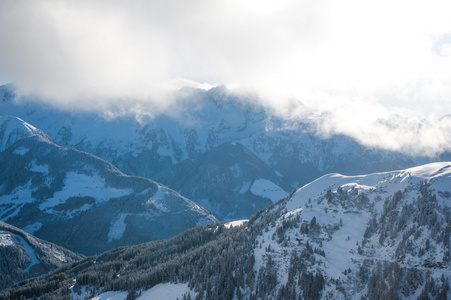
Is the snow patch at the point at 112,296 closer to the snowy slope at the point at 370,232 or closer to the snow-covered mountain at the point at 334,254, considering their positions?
the snow-covered mountain at the point at 334,254

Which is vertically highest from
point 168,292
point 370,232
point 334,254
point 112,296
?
point 370,232

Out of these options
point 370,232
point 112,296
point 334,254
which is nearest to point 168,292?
point 112,296

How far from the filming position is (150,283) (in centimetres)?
14738

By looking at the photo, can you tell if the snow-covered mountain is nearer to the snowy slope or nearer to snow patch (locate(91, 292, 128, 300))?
the snowy slope

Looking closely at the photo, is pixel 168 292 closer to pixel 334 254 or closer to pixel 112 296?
pixel 112 296

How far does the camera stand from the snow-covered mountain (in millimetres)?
110000

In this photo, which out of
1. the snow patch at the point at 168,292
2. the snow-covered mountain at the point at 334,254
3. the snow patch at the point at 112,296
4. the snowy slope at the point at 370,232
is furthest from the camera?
the snow patch at the point at 112,296

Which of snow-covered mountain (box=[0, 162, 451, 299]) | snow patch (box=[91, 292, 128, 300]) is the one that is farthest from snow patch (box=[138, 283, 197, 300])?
snow patch (box=[91, 292, 128, 300])

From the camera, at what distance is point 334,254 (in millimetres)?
124812

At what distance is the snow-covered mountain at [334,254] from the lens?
361 ft

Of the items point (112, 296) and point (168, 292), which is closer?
point (168, 292)

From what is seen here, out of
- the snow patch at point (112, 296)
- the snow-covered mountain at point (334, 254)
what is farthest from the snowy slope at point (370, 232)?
the snow patch at point (112, 296)

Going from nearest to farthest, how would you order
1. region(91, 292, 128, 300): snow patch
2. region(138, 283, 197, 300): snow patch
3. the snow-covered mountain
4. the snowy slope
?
the snow-covered mountain < the snowy slope < region(138, 283, 197, 300): snow patch < region(91, 292, 128, 300): snow patch

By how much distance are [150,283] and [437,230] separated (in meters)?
110
